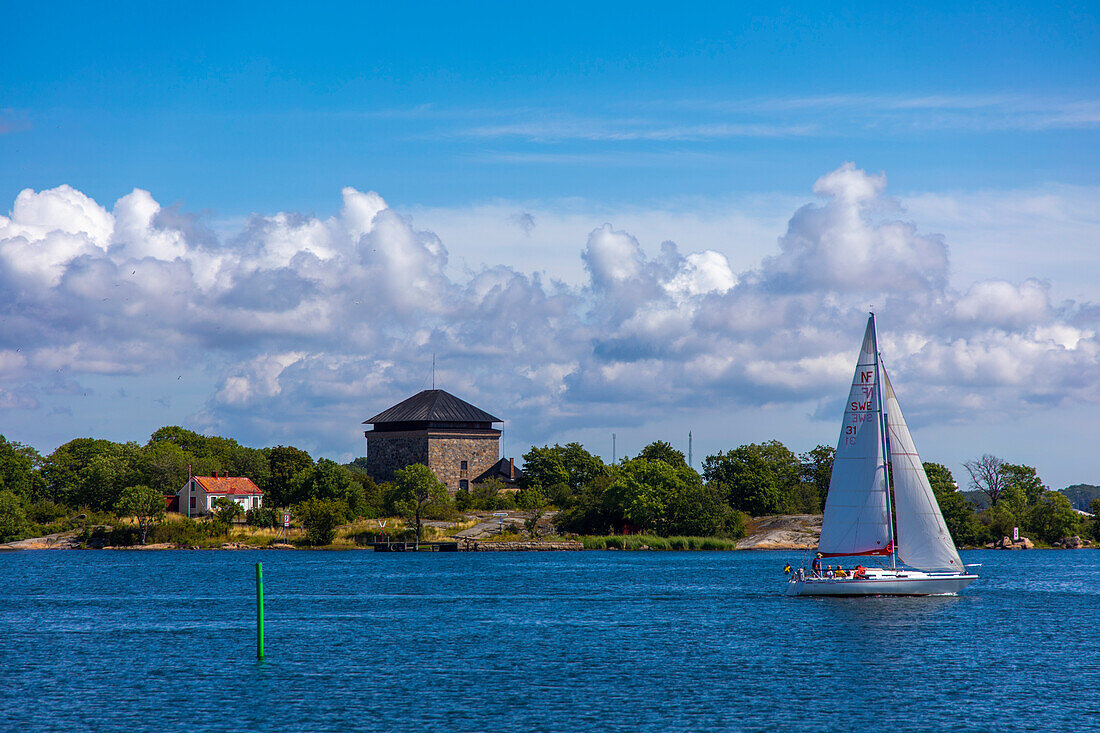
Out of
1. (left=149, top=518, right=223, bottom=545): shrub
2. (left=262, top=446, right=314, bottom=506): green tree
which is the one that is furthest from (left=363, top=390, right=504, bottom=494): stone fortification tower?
(left=149, top=518, right=223, bottom=545): shrub

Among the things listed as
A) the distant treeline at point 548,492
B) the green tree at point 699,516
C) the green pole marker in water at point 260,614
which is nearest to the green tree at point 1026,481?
the distant treeline at point 548,492

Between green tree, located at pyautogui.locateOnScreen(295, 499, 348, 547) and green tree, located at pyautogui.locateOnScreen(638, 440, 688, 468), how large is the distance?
160 ft

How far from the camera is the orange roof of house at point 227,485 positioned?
12125 centimetres

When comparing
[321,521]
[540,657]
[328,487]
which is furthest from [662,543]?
[540,657]

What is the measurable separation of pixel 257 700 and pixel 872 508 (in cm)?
3056

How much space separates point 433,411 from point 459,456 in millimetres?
6721

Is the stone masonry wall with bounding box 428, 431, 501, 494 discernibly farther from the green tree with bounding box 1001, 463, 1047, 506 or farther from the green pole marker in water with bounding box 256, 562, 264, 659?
the green pole marker in water with bounding box 256, 562, 264, 659

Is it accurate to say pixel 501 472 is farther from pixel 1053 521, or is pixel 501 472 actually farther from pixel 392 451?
pixel 1053 521

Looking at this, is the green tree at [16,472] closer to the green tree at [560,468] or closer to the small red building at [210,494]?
the small red building at [210,494]

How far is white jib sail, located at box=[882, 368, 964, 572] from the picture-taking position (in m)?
52.1

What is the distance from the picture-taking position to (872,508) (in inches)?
2048

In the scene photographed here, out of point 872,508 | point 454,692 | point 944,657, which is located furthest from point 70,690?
point 872,508

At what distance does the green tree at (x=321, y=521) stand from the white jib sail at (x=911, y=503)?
225 feet

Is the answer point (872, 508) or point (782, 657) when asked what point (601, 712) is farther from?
point (872, 508)
